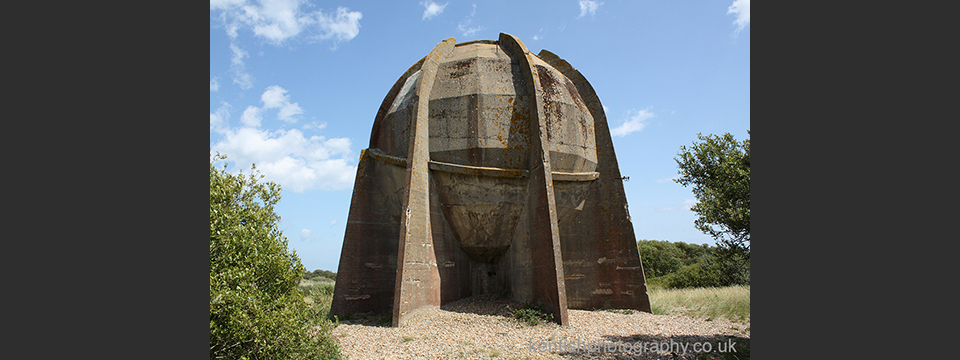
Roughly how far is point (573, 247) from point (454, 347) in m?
6.56

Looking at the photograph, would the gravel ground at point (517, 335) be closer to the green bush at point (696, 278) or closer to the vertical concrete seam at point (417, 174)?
the vertical concrete seam at point (417, 174)

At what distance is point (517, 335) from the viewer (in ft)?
33.4

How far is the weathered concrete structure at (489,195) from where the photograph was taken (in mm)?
12094

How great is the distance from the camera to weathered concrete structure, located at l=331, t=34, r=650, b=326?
12.1 meters

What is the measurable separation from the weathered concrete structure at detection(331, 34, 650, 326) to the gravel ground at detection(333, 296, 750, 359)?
618 millimetres

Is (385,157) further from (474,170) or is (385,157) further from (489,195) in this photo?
(489,195)

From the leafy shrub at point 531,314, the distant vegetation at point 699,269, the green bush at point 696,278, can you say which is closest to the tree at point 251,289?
the leafy shrub at point 531,314

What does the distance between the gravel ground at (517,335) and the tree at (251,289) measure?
2268 mm

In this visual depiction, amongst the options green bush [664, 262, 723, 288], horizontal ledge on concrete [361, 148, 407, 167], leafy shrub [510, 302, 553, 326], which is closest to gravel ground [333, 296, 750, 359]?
leafy shrub [510, 302, 553, 326]

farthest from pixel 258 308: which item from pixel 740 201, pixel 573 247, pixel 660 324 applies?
pixel 740 201

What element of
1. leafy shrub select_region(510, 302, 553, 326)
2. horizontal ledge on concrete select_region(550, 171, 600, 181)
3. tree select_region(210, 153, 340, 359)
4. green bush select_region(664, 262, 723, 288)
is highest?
horizontal ledge on concrete select_region(550, 171, 600, 181)

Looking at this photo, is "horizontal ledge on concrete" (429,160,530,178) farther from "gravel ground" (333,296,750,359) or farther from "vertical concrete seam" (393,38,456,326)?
"gravel ground" (333,296,750,359)

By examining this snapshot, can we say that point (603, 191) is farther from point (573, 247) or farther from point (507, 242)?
point (507, 242)

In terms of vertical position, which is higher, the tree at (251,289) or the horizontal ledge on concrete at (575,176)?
the horizontal ledge on concrete at (575,176)
